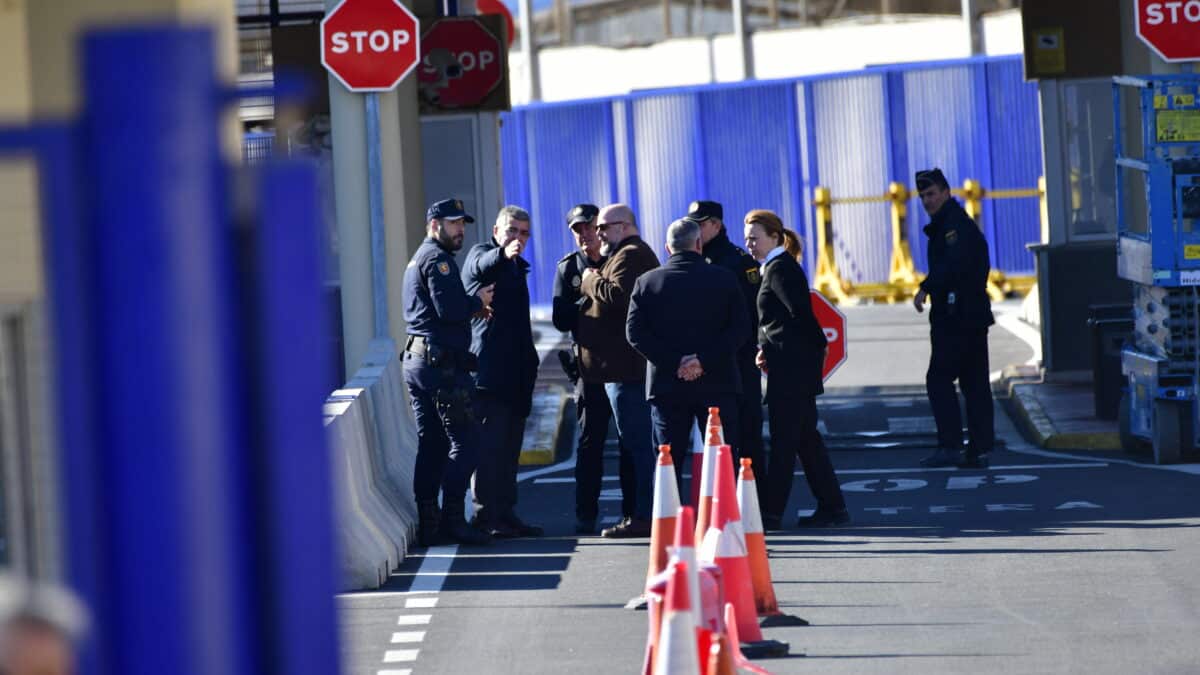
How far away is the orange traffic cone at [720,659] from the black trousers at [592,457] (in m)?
5.59

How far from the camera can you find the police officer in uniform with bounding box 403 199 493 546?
37.7 feet

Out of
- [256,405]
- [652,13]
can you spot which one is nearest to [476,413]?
[256,405]

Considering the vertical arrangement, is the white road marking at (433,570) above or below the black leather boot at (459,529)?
below

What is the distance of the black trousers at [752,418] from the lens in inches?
487

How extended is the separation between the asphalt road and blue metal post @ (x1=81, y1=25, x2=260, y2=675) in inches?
153

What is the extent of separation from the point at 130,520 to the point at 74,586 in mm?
152

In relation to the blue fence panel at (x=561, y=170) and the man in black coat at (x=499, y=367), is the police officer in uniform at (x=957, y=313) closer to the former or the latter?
the man in black coat at (x=499, y=367)

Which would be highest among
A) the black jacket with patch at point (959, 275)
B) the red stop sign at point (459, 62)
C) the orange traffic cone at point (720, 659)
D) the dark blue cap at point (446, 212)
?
the red stop sign at point (459, 62)

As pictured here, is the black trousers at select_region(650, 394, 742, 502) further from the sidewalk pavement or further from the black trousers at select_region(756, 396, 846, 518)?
the sidewalk pavement

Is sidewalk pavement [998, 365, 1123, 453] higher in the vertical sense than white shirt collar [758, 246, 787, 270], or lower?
lower

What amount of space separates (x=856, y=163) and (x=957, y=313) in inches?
730

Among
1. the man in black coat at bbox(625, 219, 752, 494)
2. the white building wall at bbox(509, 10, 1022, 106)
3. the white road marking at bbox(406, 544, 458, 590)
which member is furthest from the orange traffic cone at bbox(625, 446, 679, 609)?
the white building wall at bbox(509, 10, 1022, 106)

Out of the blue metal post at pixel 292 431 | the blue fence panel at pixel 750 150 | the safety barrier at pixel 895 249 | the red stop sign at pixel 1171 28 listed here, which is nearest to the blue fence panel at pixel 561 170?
the blue fence panel at pixel 750 150

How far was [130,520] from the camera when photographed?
2.99 m
